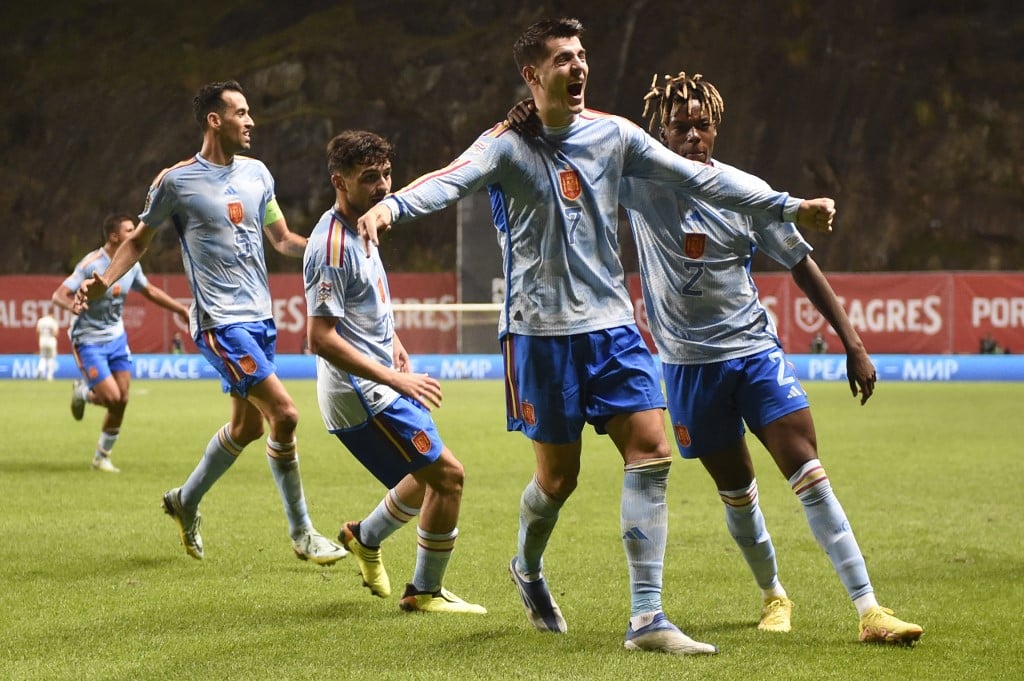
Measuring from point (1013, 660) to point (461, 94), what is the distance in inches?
1468

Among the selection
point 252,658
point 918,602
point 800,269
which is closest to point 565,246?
point 800,269

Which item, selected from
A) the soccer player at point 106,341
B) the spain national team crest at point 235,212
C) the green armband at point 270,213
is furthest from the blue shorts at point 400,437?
the soccer player at point 106,341

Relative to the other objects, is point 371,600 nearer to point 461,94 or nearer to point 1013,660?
point 1013,660

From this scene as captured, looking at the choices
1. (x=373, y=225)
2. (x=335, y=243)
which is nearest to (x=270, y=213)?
(x=335, y=243)

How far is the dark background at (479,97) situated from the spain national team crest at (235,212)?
26.6m

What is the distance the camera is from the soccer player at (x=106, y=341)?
11477mm

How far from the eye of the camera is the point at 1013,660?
471 centimetres

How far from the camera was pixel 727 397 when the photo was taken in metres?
5.29

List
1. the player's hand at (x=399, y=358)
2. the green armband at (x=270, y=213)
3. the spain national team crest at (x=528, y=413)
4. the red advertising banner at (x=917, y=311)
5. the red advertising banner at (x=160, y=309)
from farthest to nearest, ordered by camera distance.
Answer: the red advertising banner at (x=160, y=309)
the red advertising banner at (x=917, y=311)
the green armband at (x=270, y=213)
the player's hand at (x=399, y=358)
the spain national team crest at (x=528, y=413)

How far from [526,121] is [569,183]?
0.27 meters

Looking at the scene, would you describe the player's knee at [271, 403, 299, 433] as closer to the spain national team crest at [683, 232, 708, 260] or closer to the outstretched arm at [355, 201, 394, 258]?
the spain national team crest at [683, 232, 708, 260]

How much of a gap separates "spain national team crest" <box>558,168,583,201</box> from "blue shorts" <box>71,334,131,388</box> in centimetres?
782

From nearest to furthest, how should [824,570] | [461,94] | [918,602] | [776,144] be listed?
[918,602] → [824,570] → [776,144] → [461,94]

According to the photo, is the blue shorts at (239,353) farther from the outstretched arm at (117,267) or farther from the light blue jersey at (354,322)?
the light blue jersey at (354,322)
